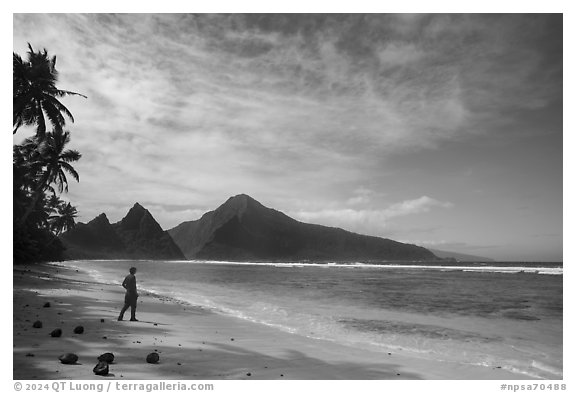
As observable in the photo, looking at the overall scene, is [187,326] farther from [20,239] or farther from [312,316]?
[20,239]

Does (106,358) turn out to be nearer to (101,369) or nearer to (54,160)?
(101,369)

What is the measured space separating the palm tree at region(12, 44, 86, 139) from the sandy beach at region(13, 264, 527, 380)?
11850 millimetres

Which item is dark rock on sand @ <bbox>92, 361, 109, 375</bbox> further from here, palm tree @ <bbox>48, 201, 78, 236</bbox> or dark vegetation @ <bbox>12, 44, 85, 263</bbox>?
palm tree @ <bbox>48, 201, 78, 236</bbox>

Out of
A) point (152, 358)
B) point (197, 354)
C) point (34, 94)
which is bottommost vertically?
point (197, 354)

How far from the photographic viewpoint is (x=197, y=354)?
319 inches

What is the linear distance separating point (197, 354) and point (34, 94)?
19.7 meters

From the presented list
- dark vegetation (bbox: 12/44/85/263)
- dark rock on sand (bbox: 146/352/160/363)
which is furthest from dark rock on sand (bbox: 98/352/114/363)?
dark vegetation (bbox: 12/44/85/263)

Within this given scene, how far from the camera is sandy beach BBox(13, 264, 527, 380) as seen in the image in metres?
6.86

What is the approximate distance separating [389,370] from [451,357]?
2361 millimetres

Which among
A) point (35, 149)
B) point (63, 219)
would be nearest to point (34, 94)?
point (35, 149)

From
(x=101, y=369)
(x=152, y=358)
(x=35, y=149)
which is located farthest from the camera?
(x=35, y=149)

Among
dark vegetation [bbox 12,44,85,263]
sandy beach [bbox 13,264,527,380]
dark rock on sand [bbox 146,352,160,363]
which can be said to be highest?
dark vegetation [bbox 12,44,85,263]
